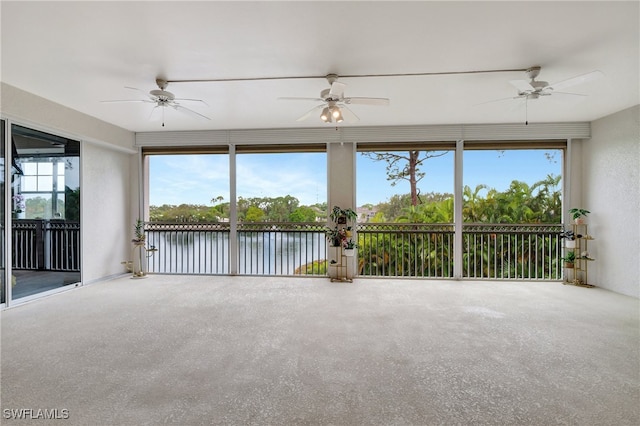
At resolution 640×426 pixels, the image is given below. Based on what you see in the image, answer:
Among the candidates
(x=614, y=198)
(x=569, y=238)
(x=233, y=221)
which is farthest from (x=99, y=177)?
(x=614, y=198)

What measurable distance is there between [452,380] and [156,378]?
6.83 ft

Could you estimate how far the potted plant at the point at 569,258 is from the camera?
15.0 ft

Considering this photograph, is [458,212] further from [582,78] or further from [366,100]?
[366,100]

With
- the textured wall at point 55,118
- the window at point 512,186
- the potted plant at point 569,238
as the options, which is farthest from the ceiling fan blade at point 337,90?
the potted plant at point 569,238

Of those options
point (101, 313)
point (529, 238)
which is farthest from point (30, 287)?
point (529, 238)

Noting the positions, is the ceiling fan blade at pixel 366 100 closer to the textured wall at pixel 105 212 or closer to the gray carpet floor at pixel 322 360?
the gray carpet floor at pixel 322 360

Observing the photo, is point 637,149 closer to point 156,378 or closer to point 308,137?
point 308,137

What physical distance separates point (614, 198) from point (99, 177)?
8.14m

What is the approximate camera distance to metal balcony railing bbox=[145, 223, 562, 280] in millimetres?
5031

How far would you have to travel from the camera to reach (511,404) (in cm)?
177

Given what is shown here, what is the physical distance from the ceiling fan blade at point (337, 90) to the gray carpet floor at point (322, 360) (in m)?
2.38

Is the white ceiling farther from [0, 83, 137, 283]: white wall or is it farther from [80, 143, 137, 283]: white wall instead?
[80, 143, 137, 283]: white wall

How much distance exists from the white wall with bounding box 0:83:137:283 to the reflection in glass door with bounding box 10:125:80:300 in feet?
0.45

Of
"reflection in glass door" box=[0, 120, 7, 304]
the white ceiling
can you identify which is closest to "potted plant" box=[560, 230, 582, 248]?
the white ceiling
